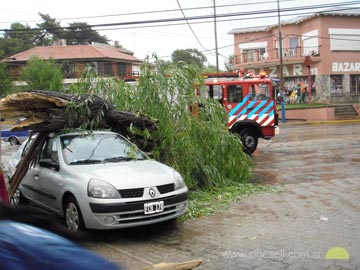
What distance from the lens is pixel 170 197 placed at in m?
6.43

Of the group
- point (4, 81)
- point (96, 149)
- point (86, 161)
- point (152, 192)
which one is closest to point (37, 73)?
point (4, 81)

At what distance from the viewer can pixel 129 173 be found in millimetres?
6473

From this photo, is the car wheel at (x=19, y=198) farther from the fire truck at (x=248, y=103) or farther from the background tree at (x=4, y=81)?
the background tree at (x=4, y=81)

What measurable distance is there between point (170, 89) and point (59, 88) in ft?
7.53

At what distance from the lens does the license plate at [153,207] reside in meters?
6.16

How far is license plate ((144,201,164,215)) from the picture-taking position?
20.2 ft

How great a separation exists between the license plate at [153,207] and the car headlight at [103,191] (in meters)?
0.40

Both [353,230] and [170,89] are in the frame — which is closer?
[353,230]

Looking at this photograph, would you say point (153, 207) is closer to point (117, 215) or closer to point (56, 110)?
point (117, 215)

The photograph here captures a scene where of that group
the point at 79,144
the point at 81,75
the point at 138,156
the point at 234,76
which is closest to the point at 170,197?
the point at 138,156

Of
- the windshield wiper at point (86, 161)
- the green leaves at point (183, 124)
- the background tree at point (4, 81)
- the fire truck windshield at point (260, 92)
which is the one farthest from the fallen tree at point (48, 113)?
the background tree at point (4, 81)

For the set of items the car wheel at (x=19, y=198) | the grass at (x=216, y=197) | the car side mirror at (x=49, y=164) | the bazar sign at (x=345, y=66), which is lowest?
the grass at (x=216, y=197)

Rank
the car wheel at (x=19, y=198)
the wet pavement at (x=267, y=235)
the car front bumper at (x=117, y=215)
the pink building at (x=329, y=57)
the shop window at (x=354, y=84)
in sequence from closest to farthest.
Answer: the wet pavement at (x=267, y=235) → the car front bumper at (x=117, y=215) → the car wheel at (x=19, y=198) → the pink building at (x=329, y=57) → the shop window at (x=354, y=84)

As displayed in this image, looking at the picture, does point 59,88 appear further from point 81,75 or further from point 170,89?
point 170,89
